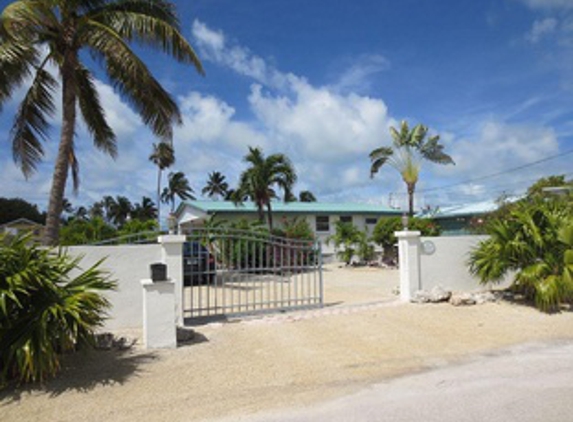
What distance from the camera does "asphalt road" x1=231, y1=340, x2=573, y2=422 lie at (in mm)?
3752

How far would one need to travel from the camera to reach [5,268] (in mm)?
4469

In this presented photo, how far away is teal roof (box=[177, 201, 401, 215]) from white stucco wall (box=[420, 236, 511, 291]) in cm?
1488

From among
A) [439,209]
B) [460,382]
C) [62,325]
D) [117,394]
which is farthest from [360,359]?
[439,209]

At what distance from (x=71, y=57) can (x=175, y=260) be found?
5559 millimetres

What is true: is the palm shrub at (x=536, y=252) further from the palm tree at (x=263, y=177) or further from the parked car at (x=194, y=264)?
the palm tree at (x=263, y=177)

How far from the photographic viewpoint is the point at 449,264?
9.64 metres

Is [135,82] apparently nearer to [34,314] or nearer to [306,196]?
[34,314]

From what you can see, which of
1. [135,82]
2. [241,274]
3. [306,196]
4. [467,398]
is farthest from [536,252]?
[306,196]

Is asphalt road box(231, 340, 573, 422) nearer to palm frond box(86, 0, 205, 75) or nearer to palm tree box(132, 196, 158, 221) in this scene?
palm frond box(86, 0, 205, 75)

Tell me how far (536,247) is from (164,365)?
7.84 metres

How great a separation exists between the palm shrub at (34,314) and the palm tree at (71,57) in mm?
3926

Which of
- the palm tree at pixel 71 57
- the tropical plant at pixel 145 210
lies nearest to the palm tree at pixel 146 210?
the tropical plant at pixel 145 210

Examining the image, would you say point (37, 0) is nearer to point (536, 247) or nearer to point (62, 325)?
point (62, 325)

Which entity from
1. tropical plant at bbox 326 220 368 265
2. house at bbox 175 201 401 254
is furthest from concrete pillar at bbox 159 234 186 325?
house at bbox 175 201 401 254
